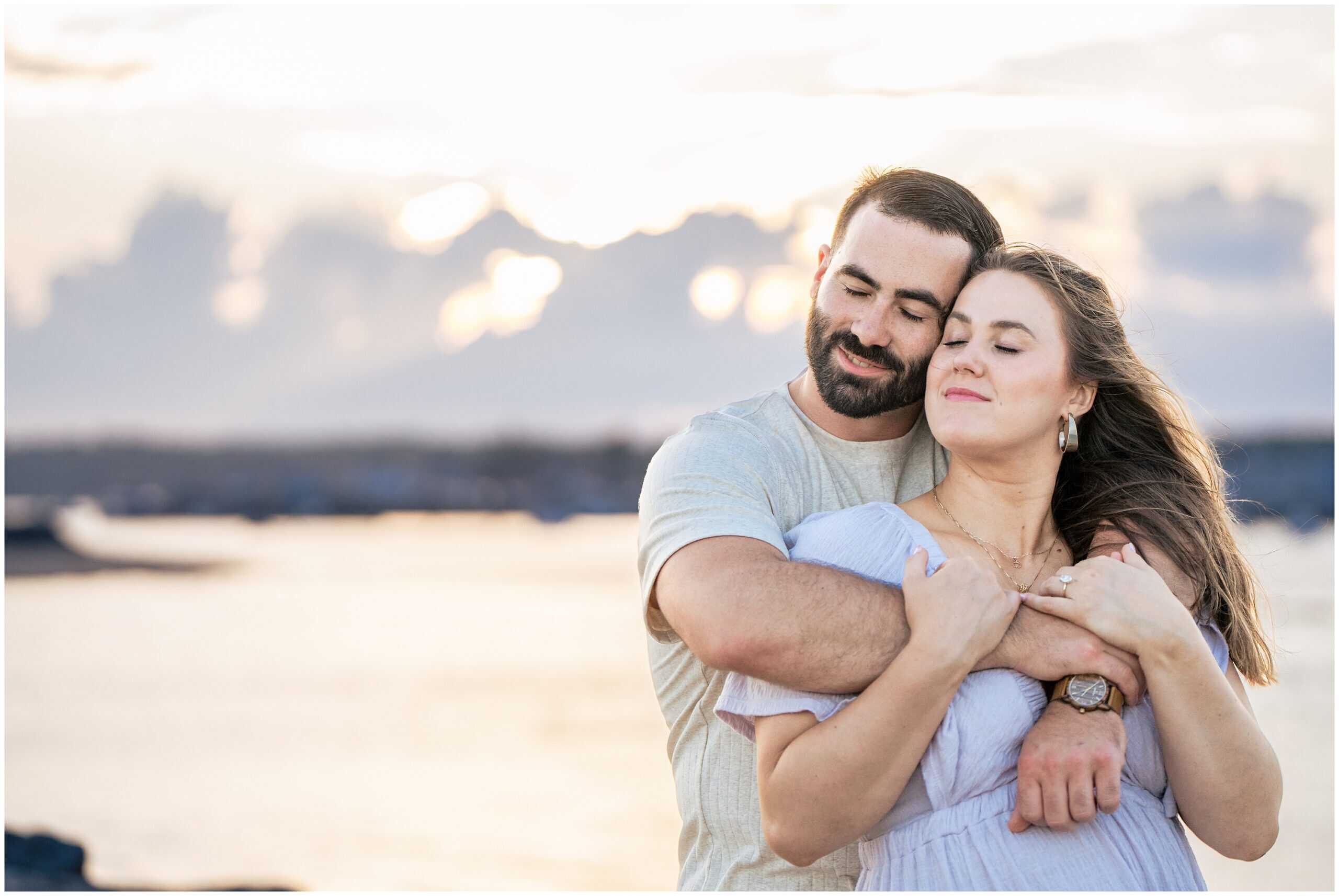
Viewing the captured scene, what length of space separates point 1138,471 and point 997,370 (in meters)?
0.51

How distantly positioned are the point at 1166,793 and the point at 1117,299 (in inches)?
40.7

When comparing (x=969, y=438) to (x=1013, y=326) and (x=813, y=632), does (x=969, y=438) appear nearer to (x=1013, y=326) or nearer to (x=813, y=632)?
(x=1013, y=326)

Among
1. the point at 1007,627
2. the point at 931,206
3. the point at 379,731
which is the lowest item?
the point at 379,731

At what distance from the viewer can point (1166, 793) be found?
8.27ft

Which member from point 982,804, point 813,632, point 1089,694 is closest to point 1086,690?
point 1089,694

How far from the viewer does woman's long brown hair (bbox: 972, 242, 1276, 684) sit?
2.72m

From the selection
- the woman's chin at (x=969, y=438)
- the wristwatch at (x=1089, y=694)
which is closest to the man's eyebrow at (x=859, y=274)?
the woman's chin at (x=969, y=438)

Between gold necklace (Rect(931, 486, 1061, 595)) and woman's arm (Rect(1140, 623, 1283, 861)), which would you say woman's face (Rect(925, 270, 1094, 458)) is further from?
woman's arm (Rect(1140, 623, 1283, 861))

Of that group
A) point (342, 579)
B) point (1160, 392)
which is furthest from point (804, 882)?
point (342, 579)

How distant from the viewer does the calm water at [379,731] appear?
22.1ft

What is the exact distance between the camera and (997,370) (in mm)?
2631

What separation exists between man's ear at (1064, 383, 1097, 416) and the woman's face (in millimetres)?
37

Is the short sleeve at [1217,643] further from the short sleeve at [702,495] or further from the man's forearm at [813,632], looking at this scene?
the short sleeve at [702,495]

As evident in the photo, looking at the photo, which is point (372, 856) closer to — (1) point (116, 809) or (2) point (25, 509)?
(1) point (116, 809)
